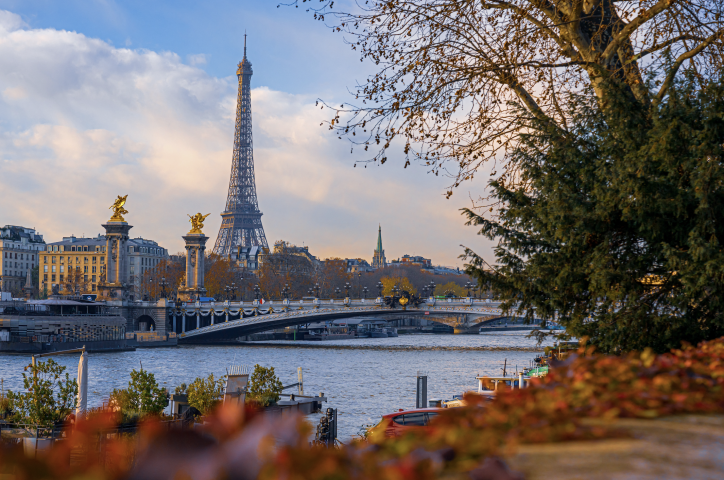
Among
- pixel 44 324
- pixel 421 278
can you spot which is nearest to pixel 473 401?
pixel 44 324

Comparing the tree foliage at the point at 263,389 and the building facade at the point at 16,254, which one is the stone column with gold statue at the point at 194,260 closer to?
the building facade at the point at 16,254

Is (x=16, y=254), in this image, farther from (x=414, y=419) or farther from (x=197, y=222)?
(x=414, y=419)

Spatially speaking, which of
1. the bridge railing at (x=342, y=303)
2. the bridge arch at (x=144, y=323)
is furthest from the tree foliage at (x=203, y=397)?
the bridge arch at (x=144, y=323)

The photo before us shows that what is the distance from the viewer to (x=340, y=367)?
1802 inches

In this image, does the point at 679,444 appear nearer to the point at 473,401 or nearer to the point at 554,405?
the point at 554,405

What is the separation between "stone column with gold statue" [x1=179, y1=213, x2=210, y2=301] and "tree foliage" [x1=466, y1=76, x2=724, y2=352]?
78107 mm

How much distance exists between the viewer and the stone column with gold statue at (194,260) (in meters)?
87.1

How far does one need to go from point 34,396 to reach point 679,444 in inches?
552

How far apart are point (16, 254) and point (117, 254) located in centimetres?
6892

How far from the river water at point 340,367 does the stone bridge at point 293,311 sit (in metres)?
2.32

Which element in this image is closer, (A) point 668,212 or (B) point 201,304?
(A) point 668,212

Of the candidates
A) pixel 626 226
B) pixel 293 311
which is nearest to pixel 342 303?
pixel 293 311

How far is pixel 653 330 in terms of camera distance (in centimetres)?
934

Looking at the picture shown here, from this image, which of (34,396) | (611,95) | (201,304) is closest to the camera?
(611,95)
